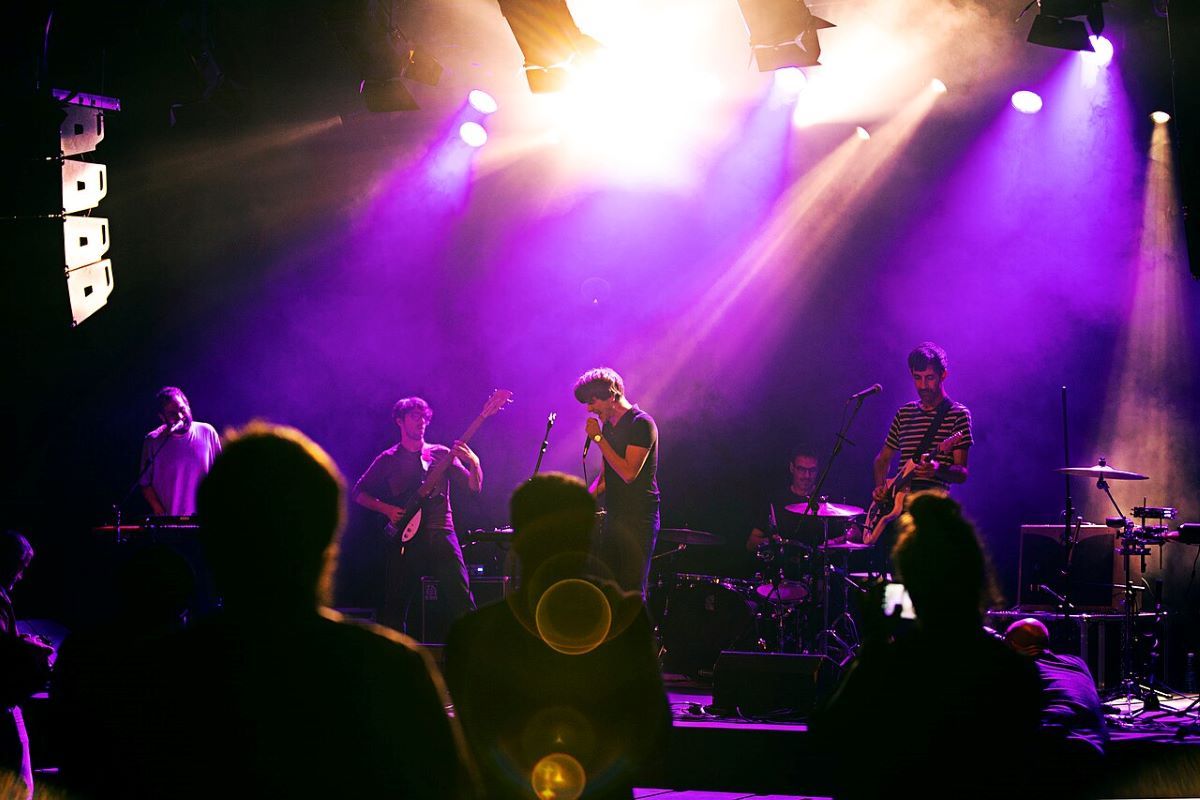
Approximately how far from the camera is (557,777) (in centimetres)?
245

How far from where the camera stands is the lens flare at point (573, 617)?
97.1 inches

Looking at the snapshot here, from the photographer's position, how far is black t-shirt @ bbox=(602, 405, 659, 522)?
671 centimetres

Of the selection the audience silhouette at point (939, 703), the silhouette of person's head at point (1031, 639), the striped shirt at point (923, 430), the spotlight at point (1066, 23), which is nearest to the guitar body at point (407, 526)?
the striped shirt at point (923, 430)

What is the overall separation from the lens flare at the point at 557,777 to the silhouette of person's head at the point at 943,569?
0.89 meters

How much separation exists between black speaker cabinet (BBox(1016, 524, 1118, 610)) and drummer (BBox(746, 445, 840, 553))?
5.04ft

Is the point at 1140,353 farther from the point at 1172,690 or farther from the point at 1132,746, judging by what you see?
the point at 1132,746

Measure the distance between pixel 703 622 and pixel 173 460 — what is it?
14.3ft

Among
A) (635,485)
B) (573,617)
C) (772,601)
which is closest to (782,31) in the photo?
(635,485)

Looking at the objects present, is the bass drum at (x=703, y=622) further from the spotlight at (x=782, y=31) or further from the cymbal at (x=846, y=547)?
the spotlight at (x=782, y=31)

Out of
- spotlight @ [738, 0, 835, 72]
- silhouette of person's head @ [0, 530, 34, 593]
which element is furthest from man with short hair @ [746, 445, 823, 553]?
silhouette of person's head @ [0, 530, 34, 593]

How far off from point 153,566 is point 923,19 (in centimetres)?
773

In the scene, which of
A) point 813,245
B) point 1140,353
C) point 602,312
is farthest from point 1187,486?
point 602,312

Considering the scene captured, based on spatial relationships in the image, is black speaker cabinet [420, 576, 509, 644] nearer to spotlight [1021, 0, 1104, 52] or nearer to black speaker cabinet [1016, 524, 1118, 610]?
black speaker cabinet [1016, 524, 1118, 610]

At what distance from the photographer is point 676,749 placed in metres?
5.62
